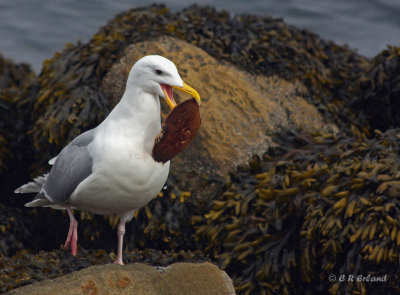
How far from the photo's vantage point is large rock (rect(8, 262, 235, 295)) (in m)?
3.21

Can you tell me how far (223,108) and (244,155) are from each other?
21.9 inches

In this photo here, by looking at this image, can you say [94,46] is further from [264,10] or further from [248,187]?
[264,10]

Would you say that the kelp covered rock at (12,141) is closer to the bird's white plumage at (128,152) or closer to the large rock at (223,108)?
the large rock at (223,108)

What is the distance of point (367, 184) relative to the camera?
4.65 m

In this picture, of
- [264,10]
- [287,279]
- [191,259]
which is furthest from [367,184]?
[264,10]

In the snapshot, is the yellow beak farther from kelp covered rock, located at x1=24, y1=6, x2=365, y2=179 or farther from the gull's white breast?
kelp covered rock, located at x1=24, y1=6, x2=365, y2=179

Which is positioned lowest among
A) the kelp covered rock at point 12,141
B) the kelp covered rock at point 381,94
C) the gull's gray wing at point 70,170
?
the kelp covered rock at point 12,141

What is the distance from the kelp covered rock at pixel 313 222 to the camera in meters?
4.38

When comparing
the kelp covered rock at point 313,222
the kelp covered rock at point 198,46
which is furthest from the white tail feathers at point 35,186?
the kelp covered rock at point 313,222

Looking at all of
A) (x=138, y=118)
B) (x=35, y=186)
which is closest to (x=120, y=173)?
(x=138, y=118)

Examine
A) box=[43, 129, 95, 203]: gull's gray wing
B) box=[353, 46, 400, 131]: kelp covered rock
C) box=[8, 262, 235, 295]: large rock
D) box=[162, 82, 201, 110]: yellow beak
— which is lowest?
box=[8, 262, 235, 295]: large rock

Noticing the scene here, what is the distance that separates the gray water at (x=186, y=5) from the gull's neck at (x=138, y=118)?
1040 centimetres

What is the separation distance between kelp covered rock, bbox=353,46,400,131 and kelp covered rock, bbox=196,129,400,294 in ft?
5.26

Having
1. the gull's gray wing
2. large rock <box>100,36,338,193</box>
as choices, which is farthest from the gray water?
the gull's gray wing
